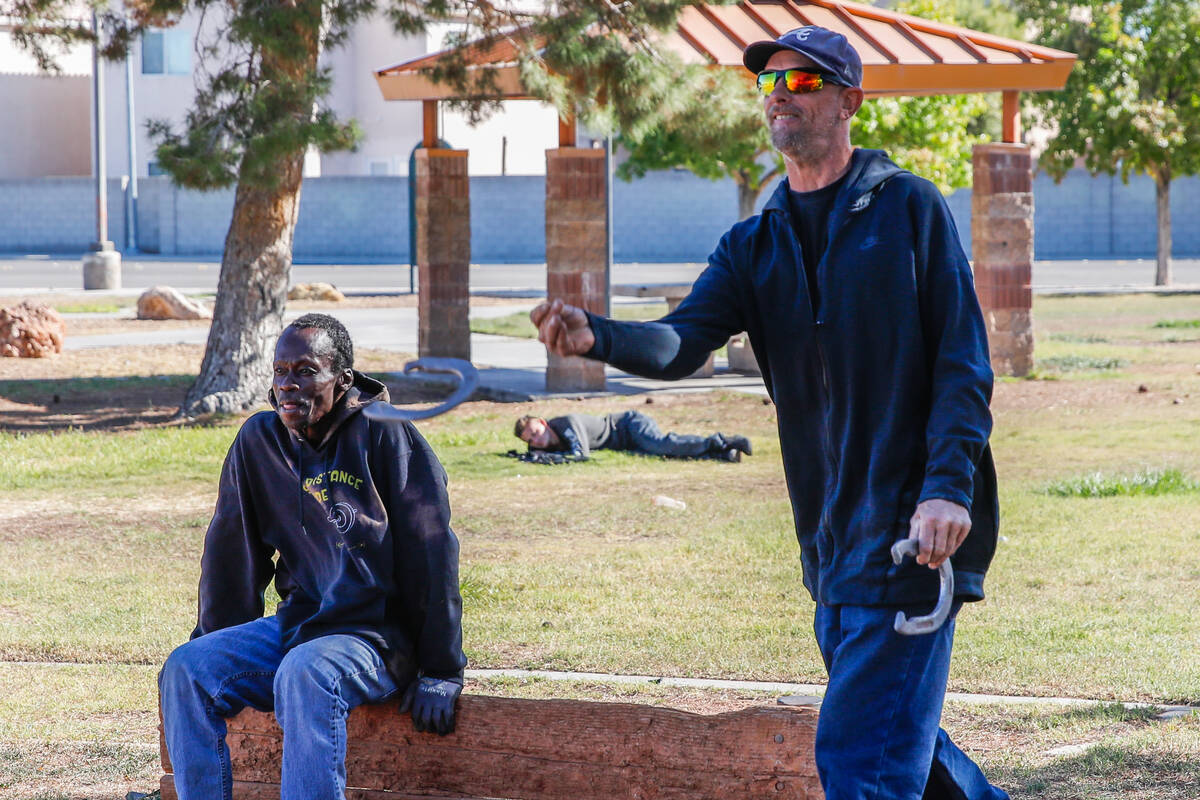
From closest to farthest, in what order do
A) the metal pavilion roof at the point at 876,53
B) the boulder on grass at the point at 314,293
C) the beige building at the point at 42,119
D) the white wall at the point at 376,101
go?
the metal pavilion roof at the point at 876,53
the boulder on grass at the point at 314,293
the white wall at the point at 376,101
the beige building at the point at 42,119

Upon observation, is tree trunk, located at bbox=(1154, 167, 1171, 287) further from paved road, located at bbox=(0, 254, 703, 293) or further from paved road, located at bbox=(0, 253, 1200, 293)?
paved road, located at bbox=(0, 254, 703, 293)

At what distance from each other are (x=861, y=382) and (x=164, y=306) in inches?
757

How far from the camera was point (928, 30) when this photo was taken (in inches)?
578

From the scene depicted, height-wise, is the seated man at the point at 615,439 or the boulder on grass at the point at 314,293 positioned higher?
the boulder on grass at the point at 314,293

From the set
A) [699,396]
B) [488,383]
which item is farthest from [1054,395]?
[488,383]

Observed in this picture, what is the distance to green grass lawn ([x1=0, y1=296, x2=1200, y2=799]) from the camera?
16.2 ft

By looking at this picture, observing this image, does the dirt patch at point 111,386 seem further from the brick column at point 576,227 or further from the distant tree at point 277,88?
the brick column at point 576,227

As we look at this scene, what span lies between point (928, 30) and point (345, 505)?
482 inches

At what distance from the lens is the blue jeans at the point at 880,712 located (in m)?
2.97

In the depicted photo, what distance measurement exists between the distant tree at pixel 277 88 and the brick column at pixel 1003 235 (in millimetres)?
4185

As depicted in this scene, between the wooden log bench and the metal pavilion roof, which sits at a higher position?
the metal pavilion roof

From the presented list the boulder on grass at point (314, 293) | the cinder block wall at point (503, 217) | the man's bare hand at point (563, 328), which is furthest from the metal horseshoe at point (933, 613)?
the cinder block wall at point (503, 217)

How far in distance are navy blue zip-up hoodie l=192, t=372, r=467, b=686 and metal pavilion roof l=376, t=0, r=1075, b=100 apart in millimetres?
9314

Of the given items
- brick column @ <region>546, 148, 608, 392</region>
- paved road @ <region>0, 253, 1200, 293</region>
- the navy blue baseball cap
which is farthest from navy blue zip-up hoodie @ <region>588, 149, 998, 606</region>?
paved road @ <region>0, 253, 1200, 293</region>
